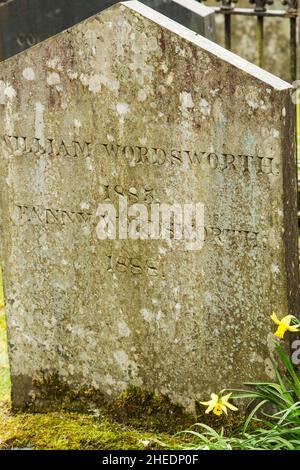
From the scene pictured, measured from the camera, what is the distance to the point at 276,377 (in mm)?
4129

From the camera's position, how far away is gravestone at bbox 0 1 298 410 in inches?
155

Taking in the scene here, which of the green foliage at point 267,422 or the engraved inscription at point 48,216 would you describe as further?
the engraved inscription at point 48,216

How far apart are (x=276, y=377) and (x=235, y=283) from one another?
1.55 feet

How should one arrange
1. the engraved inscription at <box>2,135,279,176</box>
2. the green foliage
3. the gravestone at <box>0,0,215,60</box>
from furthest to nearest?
the gravestone at <box>0,0,215,60</box> → the engraved inscription at <box>2,135,279,176</box> → the green foliage

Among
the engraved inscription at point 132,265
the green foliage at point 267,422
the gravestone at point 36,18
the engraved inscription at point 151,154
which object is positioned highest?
the gravestone at point 36,18

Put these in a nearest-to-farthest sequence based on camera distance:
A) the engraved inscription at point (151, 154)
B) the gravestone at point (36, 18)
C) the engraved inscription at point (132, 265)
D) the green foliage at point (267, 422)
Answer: the green foliage at point (267, 422)
the engraved inscription at point (151, 154)
the engraved inscription at point (132, 265)
the gravestone at point (36, 18)

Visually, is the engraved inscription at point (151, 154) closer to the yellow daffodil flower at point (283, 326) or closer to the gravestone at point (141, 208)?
the gravestone at point (141, 208)

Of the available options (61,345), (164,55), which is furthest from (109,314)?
(164,55)

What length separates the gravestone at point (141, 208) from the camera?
393 centimetres

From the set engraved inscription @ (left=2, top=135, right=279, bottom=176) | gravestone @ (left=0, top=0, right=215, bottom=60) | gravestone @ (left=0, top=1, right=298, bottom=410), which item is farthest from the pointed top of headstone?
gravestone @ (left=0, top=0, right=215, bottom=60)

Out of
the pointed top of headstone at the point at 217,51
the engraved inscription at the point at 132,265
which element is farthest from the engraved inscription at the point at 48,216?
the pointed top of headstone at the point at 217,51

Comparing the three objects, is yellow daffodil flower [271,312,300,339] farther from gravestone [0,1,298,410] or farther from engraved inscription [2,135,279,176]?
engraved inscription [2,135,279,176]

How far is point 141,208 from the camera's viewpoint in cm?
425

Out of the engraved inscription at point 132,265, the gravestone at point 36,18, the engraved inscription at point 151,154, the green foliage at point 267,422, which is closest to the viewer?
the green foliage at point 267,422
